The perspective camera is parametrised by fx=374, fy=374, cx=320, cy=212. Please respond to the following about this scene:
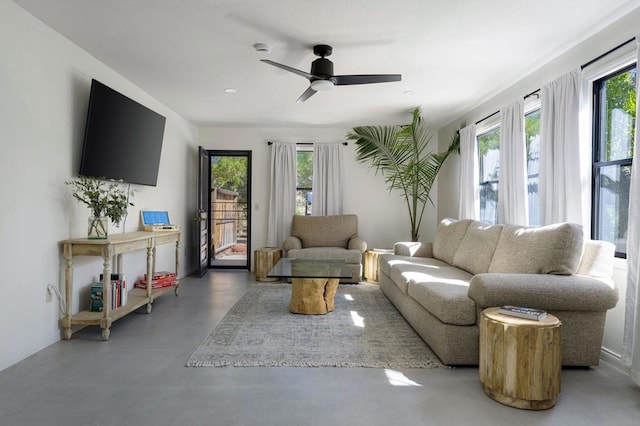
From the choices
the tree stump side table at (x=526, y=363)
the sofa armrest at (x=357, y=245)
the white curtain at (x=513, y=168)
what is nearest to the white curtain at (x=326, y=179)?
the sofa armrest at (x=357, y=245)

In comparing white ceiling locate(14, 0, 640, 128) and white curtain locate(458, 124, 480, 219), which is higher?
white ceiling locate(14, 0, 640, 128)

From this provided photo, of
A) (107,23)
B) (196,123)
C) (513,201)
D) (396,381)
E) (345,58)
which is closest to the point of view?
(396,381)

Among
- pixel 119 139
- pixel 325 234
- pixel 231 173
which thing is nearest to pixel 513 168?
pixel 325 234

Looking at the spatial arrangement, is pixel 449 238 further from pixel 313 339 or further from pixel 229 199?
pixel 229 199

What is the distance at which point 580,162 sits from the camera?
2.87 meters

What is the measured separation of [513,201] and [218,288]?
366cm

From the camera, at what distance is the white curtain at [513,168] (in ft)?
11.9

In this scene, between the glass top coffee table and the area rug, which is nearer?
the area rug

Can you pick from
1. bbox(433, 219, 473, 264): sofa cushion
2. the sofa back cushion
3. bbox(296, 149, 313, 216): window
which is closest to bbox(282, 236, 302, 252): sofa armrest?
the sofa back cushion

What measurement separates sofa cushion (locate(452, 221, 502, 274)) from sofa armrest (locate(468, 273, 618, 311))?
95cm

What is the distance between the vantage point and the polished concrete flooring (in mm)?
1866

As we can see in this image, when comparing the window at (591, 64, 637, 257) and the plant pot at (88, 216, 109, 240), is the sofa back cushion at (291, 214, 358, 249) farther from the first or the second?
the window at (591, 64, 637, 257)

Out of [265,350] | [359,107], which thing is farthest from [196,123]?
[265,350]

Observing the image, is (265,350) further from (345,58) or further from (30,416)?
(345,58)
